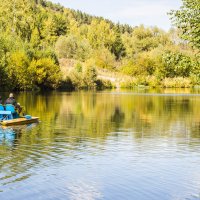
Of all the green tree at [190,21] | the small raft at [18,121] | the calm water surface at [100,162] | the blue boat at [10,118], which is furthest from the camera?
the blue boat at [10,118]

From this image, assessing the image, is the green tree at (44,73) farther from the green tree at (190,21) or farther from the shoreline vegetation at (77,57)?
the green tree at (190,21)

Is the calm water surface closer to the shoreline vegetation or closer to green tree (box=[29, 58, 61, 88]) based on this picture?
the shoreline vegetation

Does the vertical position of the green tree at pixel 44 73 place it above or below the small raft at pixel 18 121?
above

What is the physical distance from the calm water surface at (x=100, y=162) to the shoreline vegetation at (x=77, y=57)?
4950 millimetres

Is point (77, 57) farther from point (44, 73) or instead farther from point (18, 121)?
point (18, 121)

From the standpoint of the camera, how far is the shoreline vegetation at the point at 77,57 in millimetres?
83250

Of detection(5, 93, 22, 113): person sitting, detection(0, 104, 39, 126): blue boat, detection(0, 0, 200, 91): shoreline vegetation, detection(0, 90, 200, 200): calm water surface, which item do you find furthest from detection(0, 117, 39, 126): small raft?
detection(0, 0, 200, 91): shoreline vegetation

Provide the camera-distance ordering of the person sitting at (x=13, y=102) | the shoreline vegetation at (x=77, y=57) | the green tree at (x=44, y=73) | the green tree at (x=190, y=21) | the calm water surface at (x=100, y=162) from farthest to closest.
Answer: the green tree at (x=44, y=73) → the shoreline vegetation at (x=77, y=57) → the person sitting at (x=13, y=102) → the green tree at (x=190, y=21) → the calm water surface at (x=100, y=162)

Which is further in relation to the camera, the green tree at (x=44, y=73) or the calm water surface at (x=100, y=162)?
the green tree at (x=44, y=73)

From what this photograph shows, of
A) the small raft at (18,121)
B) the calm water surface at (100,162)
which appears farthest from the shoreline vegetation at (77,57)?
the small raft at (18,121)

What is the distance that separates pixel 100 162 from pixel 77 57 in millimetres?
114311

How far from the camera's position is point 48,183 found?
14.8 m

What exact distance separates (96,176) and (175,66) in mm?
9762

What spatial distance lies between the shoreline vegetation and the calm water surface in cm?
495
